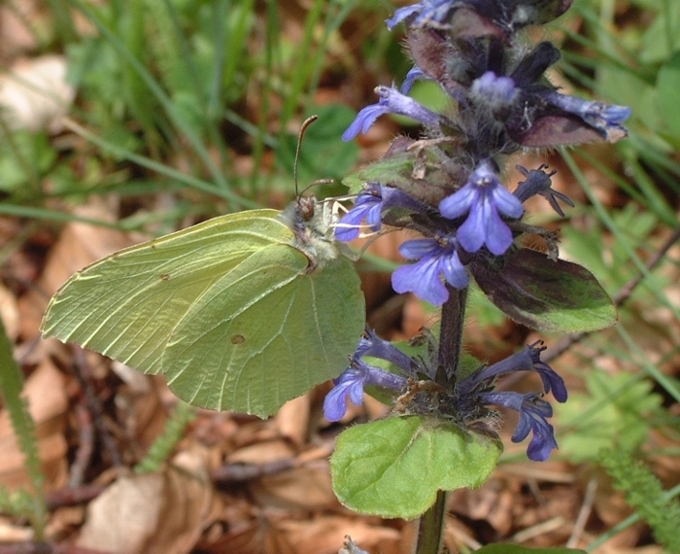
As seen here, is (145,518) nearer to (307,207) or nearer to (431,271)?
(307,207)

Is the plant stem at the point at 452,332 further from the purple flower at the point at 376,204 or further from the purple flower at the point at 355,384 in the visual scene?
the purple flower at the point at 376,204

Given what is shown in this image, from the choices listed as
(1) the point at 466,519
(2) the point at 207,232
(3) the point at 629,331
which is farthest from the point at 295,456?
(3) the point at 629,331

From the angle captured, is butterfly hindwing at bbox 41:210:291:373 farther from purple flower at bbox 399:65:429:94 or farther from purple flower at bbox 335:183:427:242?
purple flower at bbox 399:65:429:94

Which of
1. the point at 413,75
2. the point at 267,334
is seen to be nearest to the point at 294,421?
the point at 267,334

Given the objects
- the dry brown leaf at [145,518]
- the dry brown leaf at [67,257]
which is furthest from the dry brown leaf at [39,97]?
the dry brown leaf at [145,518]

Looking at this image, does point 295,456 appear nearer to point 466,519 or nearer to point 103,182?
point 466,519
